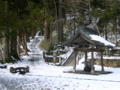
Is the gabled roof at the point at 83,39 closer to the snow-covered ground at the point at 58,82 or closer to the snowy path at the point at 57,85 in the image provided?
the snow-covered ground at the point at 58,82

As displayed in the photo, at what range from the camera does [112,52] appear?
78.4 feet

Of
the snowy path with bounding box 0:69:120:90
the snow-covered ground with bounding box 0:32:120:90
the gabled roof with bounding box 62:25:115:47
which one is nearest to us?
the snowy path with bounding box 0:69:120:90

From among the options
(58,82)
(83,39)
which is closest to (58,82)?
(58,82)

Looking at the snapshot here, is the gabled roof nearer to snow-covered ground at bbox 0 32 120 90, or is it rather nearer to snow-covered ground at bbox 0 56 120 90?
snow-covered ground at bbox 0 32 120 90

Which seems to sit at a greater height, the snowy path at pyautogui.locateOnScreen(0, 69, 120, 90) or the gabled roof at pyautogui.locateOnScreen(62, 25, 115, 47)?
the gabled roof at pyautogui.locateOnScreen(62, 25, 115, 47)

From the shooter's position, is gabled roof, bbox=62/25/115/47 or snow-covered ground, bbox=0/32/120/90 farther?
gabled roof, bbox=62/25/115/47

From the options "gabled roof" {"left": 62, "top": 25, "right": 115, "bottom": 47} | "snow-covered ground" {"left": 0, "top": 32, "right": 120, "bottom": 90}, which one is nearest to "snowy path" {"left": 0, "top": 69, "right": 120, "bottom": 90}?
"snow-covered ground" {"left": 0, "top": 32, "right": 120, "bottom": 90}

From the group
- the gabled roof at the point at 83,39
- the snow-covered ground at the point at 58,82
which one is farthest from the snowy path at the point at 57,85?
the gabled roof at the point at 83,39

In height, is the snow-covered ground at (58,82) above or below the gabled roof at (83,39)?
below

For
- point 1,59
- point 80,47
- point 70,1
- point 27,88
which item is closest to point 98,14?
point 70,1

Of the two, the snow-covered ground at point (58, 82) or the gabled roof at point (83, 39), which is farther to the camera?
the gabled roof at point (83, 39)

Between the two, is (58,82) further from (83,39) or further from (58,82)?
(83,39)

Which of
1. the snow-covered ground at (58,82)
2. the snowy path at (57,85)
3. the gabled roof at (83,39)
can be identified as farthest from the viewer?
the gabled roof at (83,39)

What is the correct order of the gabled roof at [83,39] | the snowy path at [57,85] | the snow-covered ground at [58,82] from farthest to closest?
1. the gabled roof at [83,39]
2. the snow-covered ground at [58,82]
3. the snowy path at [57,85]
